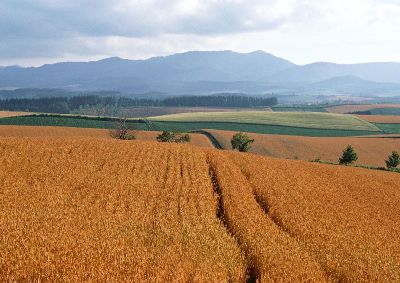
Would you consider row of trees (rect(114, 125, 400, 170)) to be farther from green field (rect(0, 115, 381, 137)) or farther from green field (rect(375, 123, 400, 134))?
green field (rect(375, 123, 400, 134))

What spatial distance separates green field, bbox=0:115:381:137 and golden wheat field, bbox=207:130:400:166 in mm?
31877

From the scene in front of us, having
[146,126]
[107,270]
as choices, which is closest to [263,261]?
[107,270]

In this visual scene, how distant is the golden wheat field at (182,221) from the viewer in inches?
592

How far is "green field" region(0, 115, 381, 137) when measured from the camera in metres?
133

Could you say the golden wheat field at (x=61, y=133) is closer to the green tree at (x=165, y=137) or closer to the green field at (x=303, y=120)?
the green tree at (x=165, y=137)

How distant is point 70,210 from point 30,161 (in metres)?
14.5

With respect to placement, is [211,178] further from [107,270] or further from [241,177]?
[107,270]

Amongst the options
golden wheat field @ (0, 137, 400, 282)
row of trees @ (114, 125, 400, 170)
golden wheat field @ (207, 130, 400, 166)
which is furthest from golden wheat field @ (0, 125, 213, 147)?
golden wheat field @ (0, 137, 400, 282)

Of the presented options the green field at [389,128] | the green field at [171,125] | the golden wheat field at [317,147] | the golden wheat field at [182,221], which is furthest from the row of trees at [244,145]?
the green field at [389,128]

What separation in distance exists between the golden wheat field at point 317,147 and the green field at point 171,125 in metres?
31.9

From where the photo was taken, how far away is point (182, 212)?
74.4 ft

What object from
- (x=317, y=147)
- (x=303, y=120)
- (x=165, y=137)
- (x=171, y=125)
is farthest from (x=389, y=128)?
(x=165, y=137)

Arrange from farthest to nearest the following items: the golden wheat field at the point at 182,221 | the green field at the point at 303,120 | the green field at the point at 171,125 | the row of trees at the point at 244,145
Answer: the green field at the point at 303,120 → the green field at the point at 171,125 → the row of trees at the point at 244,145 → the golden wheat field at the point at 182,221

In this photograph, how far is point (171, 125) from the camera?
15262cm
